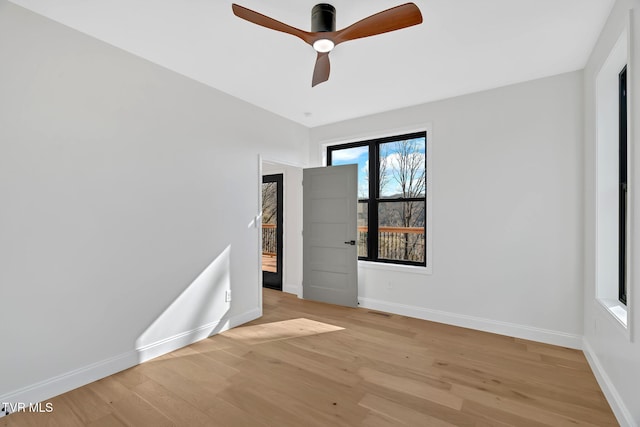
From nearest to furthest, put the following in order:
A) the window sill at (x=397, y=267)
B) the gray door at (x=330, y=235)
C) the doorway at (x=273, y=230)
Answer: the window sill at (x=397, y=267), the gray door at (x=330, y=235), the doorway at (x=273, y=230)

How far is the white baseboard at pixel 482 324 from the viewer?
3.08 metres

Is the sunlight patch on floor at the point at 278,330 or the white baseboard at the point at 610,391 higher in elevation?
the white baseboard at the point at 610,391

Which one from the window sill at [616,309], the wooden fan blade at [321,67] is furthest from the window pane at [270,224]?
the window sill at [616,309]

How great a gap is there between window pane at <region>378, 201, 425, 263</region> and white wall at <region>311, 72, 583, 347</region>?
28 cm

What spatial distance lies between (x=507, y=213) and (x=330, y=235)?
88.9 inches

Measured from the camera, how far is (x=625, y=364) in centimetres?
191

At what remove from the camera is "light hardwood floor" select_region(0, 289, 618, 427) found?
2.02 m

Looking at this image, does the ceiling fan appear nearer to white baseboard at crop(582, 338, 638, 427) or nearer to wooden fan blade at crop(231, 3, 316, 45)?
wooden fan blade at crop(231, 3, 316, 45)

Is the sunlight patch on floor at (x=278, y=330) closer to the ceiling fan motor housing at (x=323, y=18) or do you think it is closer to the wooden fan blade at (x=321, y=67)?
the wooden fan blade at (x=321, y=67)

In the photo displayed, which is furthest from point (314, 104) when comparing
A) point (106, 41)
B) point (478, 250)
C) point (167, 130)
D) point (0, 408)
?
point (0, 408)

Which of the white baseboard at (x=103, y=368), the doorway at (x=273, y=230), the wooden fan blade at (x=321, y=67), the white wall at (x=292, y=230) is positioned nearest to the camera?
the white baseboard at (x=103, y=368)

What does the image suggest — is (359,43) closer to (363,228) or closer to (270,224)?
(363,228)

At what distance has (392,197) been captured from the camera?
14.3 ft

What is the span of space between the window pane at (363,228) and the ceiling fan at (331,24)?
8.66 feet
